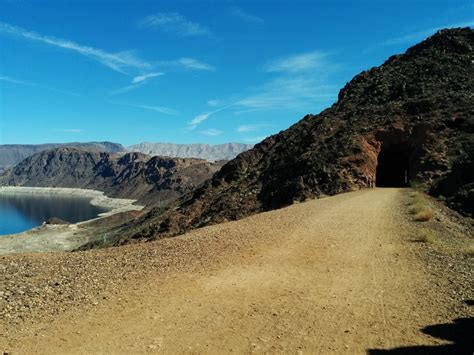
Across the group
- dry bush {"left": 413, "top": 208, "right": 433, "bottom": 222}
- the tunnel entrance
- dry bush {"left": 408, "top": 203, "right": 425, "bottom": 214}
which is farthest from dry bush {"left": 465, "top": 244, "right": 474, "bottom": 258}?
the tunnel entrance

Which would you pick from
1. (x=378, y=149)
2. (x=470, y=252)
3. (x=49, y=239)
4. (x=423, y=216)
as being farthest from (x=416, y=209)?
(x=49, y=239)

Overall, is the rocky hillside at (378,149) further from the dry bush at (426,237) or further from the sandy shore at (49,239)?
the sandy shore at (49,239)

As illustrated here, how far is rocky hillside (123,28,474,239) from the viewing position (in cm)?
2700

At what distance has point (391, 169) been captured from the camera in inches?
1364

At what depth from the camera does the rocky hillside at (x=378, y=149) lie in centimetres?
2700

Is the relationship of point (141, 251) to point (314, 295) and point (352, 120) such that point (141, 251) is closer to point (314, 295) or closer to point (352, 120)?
point (314, 295)

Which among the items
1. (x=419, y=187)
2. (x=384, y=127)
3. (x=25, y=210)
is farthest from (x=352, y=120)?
(x=25, y=210)

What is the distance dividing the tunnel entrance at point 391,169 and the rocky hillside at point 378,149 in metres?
0.08

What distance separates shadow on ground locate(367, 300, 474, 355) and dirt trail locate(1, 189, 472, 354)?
0.19 m

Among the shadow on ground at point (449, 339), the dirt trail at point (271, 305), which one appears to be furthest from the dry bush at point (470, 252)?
the shadow on ground at point (449, 339)

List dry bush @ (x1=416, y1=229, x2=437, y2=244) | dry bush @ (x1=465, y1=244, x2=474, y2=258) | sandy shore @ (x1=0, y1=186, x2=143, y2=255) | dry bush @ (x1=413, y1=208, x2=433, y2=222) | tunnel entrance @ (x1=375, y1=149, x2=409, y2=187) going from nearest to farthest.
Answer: dry bush @ (x1=465, y1=244, x2=474, y2=258), dry bush @ (x1=416, y1=229, x2=437, y2=244), dry bush @ (x1=413, y1=208, x2=433, y2=222), tunnel entrance @ (x1=375, y1=149, x2=409, y2=187), sandy shore @ (x1=0, y1=186, x2=143, y2=255)

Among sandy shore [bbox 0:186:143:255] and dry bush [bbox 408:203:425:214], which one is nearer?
dry bush [bbox 408:203:425:214]

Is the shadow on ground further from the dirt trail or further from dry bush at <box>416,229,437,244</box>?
dry bush at <box>416,229,437,244</box>

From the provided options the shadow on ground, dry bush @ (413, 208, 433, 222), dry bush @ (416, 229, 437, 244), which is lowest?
the shadow on ground
